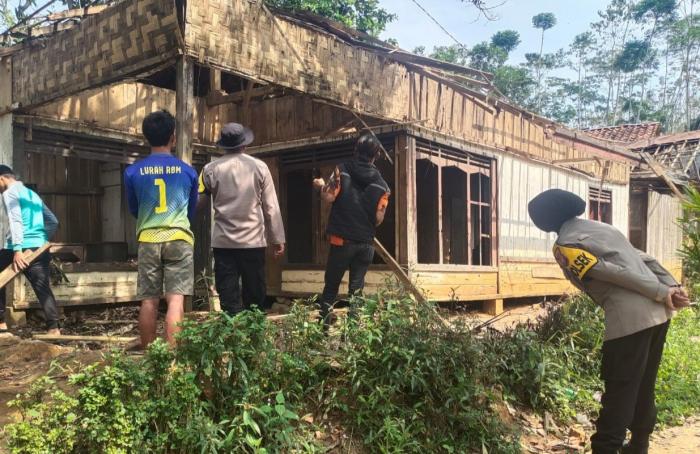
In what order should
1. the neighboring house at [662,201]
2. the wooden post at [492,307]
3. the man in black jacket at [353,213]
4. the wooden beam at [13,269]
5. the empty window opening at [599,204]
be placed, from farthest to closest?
the neighboring house at [662,201]
the empty window opening at [599,204]
the wooden post at [492,307]
the wooden beam at [13,269]
the man in black jacket at [353,213]

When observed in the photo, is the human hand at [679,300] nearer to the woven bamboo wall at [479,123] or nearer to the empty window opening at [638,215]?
the woven bamboo wall at [479,123]

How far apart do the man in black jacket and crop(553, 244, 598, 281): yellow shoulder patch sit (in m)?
1.77

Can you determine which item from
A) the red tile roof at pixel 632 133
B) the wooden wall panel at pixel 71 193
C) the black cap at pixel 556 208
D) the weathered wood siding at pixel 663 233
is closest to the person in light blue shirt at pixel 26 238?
the black cap at pixel 556 208

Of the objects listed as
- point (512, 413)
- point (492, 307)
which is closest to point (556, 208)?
point (512, 413)

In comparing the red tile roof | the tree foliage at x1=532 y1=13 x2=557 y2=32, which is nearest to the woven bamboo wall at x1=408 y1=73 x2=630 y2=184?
the red tile roof

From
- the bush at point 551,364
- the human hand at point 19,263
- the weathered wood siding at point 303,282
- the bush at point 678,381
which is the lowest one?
the bush at point 678,381

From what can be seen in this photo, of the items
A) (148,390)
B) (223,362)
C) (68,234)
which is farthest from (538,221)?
(68,234)

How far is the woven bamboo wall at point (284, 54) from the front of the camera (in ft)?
16.4

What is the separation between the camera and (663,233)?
15.2 meters

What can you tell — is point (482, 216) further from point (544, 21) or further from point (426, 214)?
point (544, 21)

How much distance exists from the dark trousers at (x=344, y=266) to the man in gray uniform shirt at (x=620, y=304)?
1.80 m

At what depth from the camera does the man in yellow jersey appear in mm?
3787

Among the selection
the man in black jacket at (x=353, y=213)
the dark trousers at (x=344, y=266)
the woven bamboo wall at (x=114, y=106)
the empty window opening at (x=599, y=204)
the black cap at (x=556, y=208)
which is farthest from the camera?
the empty window opening at (x=599, y=204)

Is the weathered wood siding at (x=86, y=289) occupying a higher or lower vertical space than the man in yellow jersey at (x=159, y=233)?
lower
